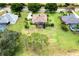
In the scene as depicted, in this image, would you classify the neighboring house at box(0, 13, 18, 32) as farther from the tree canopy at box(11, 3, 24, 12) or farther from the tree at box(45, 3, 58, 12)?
the tree at box(45, 3, 58, 12)

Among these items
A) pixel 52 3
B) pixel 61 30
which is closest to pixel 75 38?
pixel 61 30

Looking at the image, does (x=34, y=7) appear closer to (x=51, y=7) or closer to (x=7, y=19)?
(x=51, y=7)

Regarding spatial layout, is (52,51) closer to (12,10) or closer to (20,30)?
(20,30)

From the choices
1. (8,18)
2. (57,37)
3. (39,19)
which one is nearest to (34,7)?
(39,19)

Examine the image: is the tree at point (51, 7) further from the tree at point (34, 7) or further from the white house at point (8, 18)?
the white house at point (8, 18)

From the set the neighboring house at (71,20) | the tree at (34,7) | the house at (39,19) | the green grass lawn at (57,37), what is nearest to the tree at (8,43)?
the green grass lawn at (57,37)
